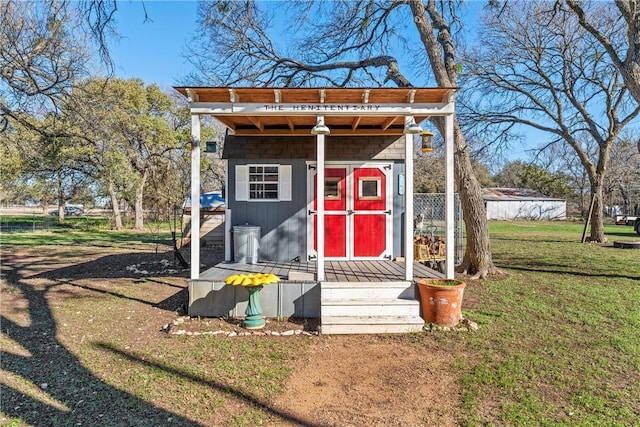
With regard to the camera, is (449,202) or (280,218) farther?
(280,218)

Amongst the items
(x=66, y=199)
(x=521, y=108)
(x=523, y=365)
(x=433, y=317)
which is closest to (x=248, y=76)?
(x=433, y=317)

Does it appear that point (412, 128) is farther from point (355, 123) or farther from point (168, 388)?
point (168, 388)

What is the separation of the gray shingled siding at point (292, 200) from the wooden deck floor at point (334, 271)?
43 centimetres

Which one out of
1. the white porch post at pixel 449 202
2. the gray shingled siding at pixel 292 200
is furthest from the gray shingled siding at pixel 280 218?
the white porch post at pixel 449 202

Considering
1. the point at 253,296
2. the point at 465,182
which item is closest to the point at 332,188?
the point at 465,182

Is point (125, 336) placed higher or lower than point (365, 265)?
lower

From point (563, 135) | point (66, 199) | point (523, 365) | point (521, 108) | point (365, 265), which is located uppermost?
point (521, 108)

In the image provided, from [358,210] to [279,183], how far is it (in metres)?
1.50

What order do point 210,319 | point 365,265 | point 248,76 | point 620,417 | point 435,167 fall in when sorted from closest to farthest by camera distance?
point 620,417, point 210,319, point 365,265, point 248,76, point 435,167

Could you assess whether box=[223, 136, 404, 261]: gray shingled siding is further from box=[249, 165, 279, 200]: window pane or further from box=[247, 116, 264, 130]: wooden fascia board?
box=[247, 116, 264, 130]: wooden fascia board

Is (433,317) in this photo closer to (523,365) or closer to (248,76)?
(523,365)

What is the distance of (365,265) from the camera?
677 cm

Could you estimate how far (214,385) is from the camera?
11.2ft

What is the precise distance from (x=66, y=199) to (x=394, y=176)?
76.0 ft
